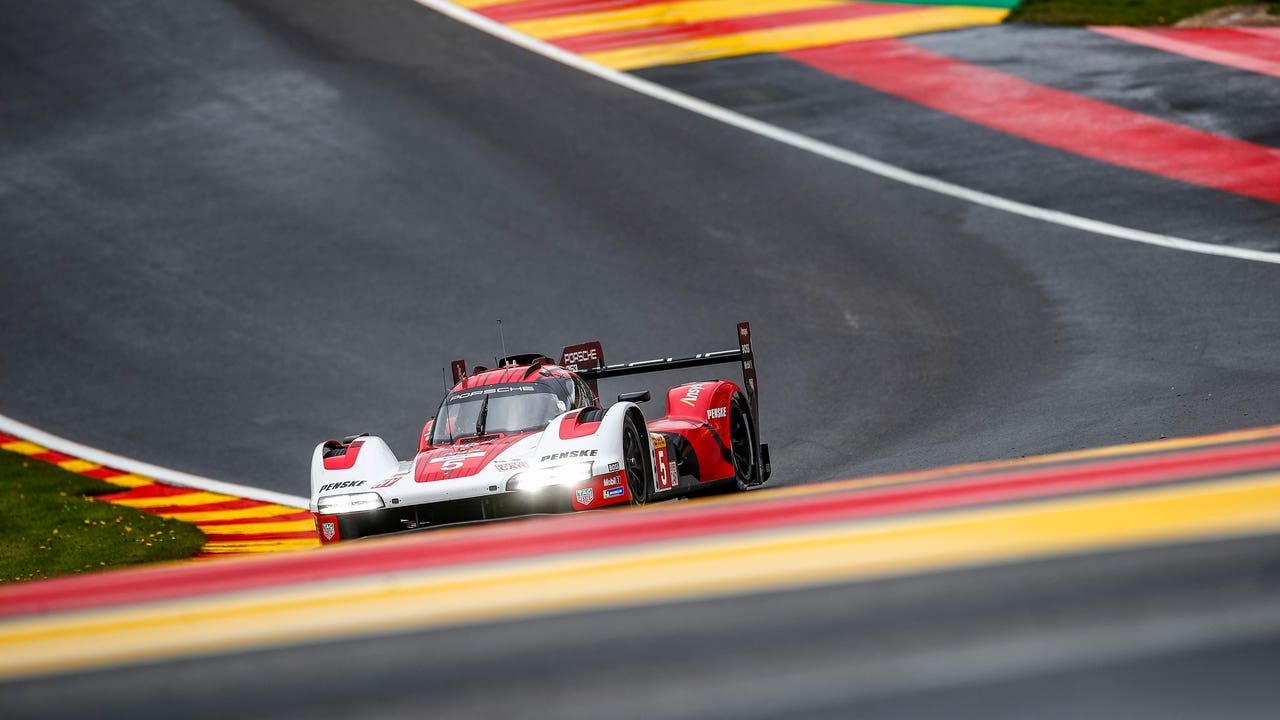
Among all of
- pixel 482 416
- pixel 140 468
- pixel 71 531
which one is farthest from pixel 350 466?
A: pixel 140 468

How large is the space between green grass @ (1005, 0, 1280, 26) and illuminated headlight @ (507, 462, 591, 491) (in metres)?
16.6

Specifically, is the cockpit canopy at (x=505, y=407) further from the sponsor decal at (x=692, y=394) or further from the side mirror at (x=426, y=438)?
the sponsor decal at (x=692, y=394)

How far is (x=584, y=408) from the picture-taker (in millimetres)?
8352

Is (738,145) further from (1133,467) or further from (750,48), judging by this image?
(1133,467)

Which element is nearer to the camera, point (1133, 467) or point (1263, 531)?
point (1263, 531)

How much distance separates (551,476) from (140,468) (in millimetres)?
5216

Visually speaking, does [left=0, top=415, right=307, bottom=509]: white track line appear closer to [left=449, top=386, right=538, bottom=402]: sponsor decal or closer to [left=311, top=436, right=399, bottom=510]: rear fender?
[left=311, top=436, right=399, bottom=510]: rear fender

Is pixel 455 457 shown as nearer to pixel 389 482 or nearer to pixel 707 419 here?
pixel 389 482

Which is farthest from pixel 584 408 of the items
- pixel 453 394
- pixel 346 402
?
pixel 346 402

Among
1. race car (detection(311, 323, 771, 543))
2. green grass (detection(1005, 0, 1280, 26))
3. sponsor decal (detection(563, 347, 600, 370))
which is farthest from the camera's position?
green grass (detection(1005, 0, 1280, 26))

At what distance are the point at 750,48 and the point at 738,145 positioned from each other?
4594 millimetres

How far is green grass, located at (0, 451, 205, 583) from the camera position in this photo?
888cm

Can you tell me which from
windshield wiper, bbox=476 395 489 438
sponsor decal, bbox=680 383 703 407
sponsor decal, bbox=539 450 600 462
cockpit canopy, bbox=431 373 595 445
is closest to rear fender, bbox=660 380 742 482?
sponsor decal, bbox=680 383 703 407

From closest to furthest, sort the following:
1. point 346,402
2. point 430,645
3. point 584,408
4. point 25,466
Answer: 1. point 430,645
2. point 584,408
3. point 25,466
4. point 346,402
